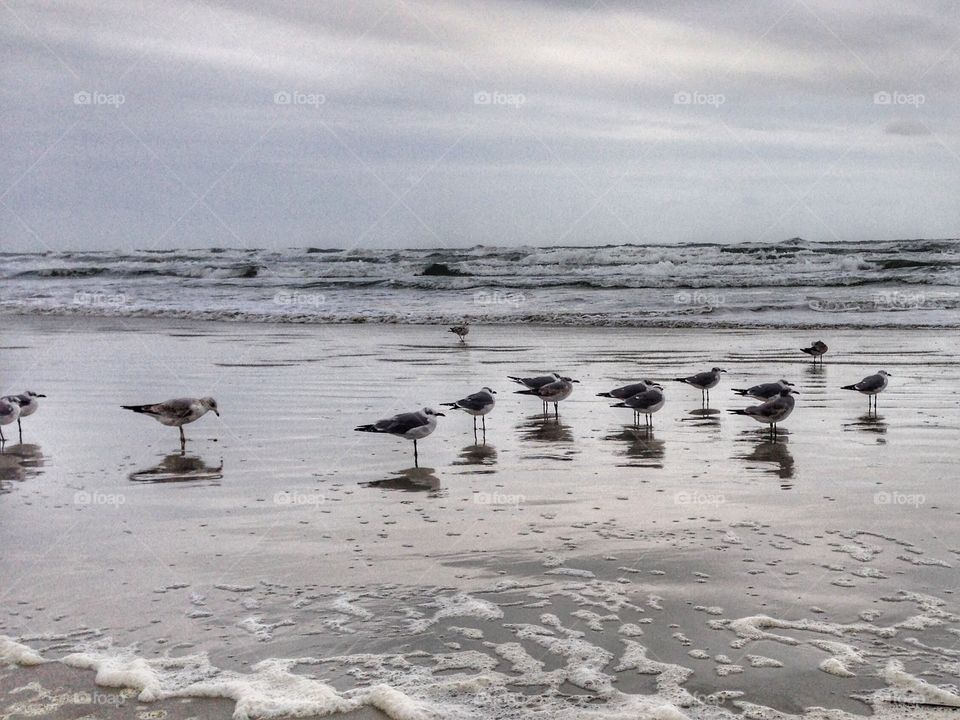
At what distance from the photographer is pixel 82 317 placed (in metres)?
26.8

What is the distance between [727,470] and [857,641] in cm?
343

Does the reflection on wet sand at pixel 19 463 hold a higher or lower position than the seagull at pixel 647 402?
lower

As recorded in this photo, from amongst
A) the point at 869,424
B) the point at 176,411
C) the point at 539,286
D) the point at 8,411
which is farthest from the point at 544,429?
the point at 539,286

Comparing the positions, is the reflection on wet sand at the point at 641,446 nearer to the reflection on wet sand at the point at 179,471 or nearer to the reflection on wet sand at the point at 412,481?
the reflection on wet sand at the point at 412,481

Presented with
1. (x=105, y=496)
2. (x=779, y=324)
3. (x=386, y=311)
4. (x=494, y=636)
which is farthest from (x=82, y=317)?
(x=494, y=636)

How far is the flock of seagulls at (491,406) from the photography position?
8094 millimetres

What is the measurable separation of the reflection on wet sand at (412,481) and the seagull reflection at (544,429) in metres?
1.71

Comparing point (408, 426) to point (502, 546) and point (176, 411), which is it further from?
point (502, 546)

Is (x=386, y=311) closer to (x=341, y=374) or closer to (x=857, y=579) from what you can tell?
(x=341, y=374)

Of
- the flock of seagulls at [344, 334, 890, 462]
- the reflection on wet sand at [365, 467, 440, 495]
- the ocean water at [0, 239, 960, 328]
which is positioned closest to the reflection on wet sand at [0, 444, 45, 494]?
the flock of seagulls at [344, 334, 890, 462]

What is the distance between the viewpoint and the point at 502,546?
5.54 m

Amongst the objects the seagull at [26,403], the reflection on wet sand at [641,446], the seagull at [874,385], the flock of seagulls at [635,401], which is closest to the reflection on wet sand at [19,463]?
the seagull at [26,403]

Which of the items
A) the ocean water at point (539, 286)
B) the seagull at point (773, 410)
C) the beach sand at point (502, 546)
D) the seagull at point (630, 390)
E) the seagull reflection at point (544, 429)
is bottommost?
the beach sand at point (502, 546)

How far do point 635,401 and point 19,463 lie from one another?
5.96 m
